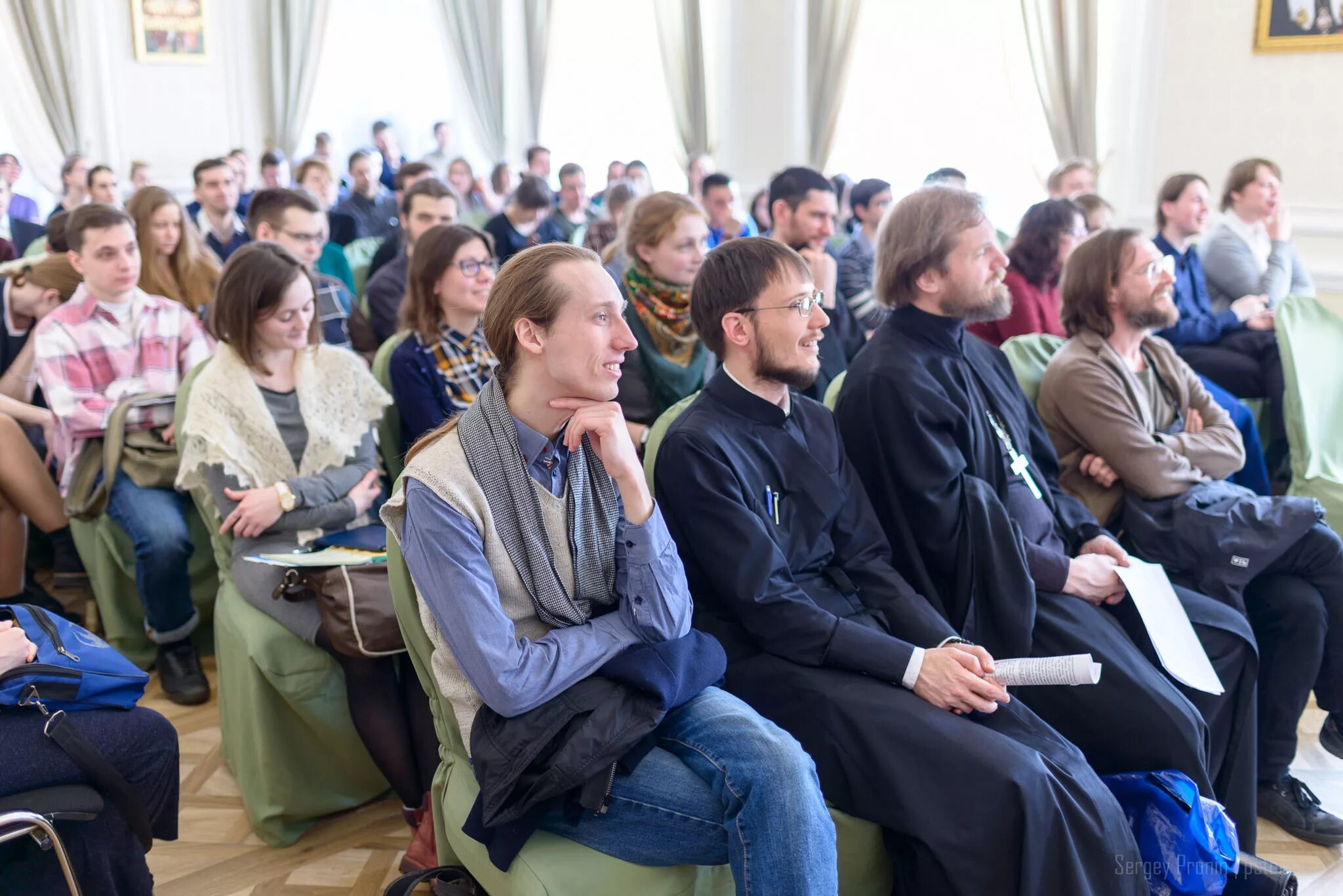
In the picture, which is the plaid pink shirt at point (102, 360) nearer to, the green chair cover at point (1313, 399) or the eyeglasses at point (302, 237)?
the eyeglasses at point (302, 237)

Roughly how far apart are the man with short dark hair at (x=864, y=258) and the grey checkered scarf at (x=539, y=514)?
2180mm

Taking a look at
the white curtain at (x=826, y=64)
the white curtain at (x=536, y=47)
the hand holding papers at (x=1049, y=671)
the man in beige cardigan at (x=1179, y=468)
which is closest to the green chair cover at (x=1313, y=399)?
the man in beige cardigan at (x=1179, y=468)

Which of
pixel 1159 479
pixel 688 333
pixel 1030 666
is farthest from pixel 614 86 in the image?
pixel 1030 666

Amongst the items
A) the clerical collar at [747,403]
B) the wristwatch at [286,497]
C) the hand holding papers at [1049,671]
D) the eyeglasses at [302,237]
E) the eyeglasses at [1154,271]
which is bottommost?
the hand holding papers at [1049,671]

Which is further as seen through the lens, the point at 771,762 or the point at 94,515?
the point at 94,515

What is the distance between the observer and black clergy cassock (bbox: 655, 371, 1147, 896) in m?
1.79

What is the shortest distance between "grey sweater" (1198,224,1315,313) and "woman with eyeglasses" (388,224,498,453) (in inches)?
140

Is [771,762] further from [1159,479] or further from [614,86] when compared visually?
[614,86]

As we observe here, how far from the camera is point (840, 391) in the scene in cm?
257

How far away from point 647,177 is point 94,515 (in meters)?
6.30

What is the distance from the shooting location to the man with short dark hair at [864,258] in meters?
4.36

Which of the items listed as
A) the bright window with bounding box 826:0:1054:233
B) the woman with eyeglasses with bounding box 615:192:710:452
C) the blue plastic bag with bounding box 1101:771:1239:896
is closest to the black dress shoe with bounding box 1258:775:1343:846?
the blue plastic bag with bounding box 1101:771:1239:896

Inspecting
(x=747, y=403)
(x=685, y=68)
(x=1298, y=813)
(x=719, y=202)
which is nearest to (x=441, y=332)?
(x=747, y=403)

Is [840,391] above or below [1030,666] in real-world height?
above
